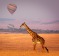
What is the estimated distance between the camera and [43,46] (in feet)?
10.4

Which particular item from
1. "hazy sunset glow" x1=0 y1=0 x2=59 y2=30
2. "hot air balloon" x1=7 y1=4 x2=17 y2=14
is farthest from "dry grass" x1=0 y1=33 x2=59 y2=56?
"hot air balloon" x1=7 y1=4 x2=17 y2=14

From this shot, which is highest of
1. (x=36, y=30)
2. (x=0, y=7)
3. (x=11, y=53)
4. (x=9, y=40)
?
(x=0, y=7)

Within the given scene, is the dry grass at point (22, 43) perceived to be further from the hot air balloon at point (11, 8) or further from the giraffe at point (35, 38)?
Answer: the hot air balloon at point (11, 8)

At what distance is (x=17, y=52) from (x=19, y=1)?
3.08ft

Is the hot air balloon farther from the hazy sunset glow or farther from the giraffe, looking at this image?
the giraffe

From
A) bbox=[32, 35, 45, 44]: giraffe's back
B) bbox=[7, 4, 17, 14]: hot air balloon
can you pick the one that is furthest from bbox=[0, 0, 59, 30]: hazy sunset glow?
bbox=[32, 35, 45, 44]: giraffe's back

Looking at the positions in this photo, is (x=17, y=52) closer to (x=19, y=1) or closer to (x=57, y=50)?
(x=57, y=50)

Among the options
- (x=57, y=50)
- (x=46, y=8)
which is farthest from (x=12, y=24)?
(x=57, y=50)

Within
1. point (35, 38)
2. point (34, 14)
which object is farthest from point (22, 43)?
point (34, 14)

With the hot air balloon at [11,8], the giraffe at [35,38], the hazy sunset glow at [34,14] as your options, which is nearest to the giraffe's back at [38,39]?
the giraffe at [35,38]

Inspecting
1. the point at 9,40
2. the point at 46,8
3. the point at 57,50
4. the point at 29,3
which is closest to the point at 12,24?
the point at 9,40

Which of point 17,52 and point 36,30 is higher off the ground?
point 36,30

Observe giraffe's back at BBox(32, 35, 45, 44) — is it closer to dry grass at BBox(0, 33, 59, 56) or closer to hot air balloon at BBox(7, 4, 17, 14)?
dry grass at BBox(0, 33, 59, 56)

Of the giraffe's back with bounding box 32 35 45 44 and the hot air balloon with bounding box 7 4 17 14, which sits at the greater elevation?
the hot air balloon with bounding box 7 4 17 14
